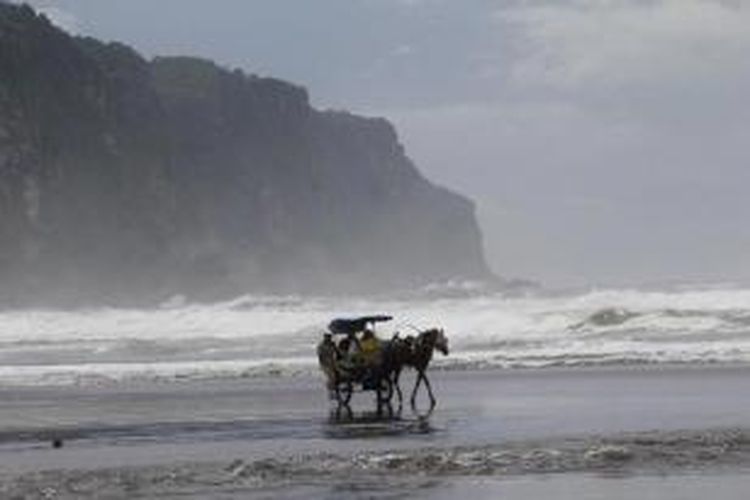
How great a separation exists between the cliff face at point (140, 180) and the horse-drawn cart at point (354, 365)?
97466 millimetres

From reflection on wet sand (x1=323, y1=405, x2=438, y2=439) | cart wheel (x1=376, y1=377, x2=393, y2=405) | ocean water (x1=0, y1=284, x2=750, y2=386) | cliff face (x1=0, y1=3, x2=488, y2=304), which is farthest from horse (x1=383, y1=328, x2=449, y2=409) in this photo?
cliff face (x1=0, y1=3, x2=488, y2=304)

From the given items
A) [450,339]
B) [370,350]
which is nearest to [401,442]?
[370,350]

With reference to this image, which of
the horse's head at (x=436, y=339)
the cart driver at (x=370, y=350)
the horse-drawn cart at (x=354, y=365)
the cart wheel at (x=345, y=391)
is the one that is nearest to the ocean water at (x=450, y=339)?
the horse's head at (x=436, y=339)

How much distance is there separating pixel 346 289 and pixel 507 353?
149440 millimetres

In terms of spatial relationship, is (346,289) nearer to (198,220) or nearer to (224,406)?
(198,220)

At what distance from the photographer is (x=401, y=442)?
75.5 feet

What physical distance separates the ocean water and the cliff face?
49.0 m

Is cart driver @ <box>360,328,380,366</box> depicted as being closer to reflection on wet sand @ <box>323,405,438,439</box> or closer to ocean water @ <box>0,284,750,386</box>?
reflection on wet sand @ <box>323,405,438,439</box>

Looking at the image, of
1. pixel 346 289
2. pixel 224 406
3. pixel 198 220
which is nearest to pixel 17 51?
pixel 198 220

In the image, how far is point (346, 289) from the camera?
645 feet

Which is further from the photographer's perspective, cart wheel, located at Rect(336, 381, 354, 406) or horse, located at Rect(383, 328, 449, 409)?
cart wheel, located at Rect(336, 381, 354, 406)

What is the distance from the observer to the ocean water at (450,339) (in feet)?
144

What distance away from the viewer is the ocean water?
144ft

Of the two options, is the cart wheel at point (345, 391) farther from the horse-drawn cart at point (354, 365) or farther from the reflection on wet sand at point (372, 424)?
the reflection on wet sand at point (372, 424)
